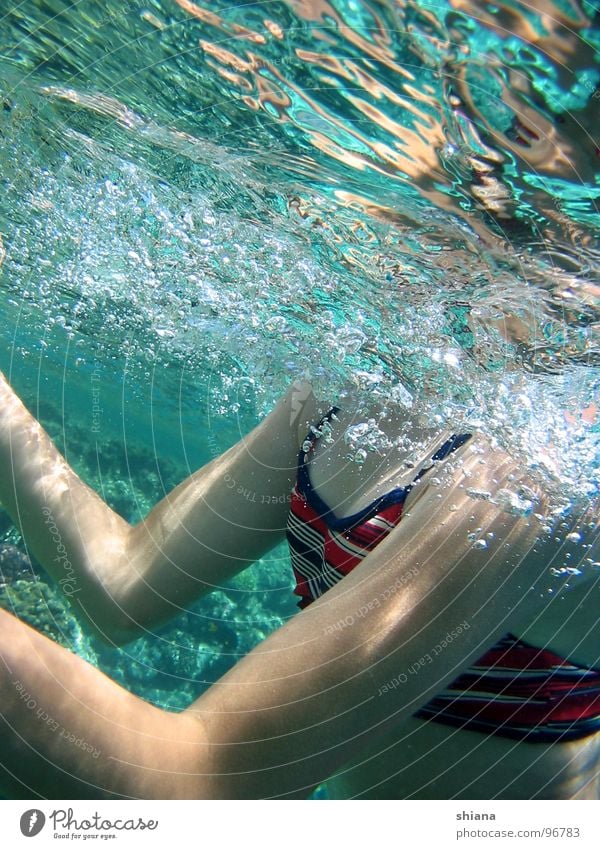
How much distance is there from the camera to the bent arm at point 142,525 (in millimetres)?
2096

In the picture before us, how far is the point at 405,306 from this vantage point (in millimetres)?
3355

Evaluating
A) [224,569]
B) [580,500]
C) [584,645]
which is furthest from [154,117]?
[584,645]

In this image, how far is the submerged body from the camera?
2.86 feet

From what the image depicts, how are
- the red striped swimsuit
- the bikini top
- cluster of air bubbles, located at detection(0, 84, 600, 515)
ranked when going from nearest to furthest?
the red striped swimsuit
the bikini top
cluster of air bubbles, located at detection(0, 84, 600, 515)

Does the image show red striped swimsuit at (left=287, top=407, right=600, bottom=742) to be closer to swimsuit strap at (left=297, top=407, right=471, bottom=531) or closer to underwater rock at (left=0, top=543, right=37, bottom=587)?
swimsuit strap at (left=297, top=407, right=471, bottom=531)

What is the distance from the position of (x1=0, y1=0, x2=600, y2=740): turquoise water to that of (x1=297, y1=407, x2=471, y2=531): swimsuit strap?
41 centimetres

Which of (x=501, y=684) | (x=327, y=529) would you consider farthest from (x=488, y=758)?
(x=327, y=529)

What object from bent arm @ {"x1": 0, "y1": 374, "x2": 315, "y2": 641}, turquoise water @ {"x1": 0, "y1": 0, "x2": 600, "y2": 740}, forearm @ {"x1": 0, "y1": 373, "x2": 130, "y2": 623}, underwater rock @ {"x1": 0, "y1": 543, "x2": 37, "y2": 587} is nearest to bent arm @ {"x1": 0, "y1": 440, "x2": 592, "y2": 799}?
turquoise water @ {"x1": 0, "y1": 0, "x2": 600, "y2": 740}

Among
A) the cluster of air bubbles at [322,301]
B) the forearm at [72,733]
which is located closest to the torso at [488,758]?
the cluster of air bubbles at [322,301]

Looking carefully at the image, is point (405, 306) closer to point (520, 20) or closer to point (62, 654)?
point (520, 20)

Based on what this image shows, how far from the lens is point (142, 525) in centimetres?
234

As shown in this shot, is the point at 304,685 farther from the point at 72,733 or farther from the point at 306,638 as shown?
the point at 72,733

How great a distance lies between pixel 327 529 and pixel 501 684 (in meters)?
0.69

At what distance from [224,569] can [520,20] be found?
7.19ft
